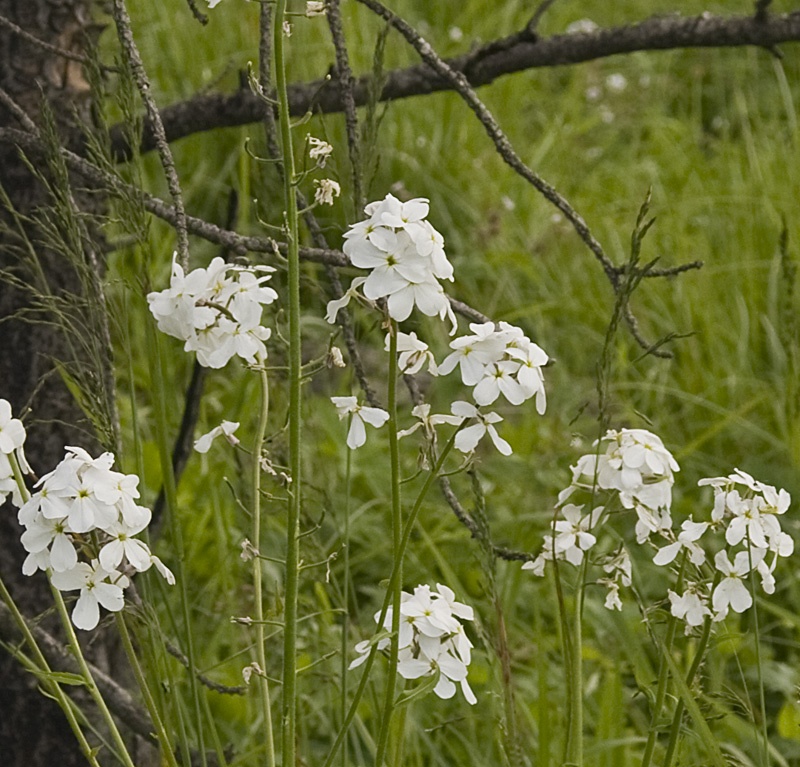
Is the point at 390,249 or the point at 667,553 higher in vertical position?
the point at 390,249

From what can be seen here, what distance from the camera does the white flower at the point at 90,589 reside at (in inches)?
30.6

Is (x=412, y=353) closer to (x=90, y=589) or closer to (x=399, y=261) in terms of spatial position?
(x=399, y=261)

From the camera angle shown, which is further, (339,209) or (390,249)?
(339,209)

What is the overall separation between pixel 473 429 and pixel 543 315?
2.25 metres

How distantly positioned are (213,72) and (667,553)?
272cm

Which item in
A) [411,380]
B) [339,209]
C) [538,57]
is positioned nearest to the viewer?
[411,380]

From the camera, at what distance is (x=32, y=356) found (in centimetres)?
142

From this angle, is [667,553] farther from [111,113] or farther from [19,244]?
[111,113]

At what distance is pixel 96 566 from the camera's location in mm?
802

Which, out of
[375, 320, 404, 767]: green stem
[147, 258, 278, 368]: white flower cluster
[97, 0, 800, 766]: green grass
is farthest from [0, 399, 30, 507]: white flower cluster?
[97, 0, 800, 766]: green grass

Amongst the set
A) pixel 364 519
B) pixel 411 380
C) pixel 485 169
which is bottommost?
pixel 364 519

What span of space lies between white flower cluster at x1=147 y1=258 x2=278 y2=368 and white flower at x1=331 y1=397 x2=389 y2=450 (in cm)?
8

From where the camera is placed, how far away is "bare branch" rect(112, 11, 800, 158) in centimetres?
135

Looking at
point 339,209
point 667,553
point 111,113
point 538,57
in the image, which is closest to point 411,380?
point 667,553
